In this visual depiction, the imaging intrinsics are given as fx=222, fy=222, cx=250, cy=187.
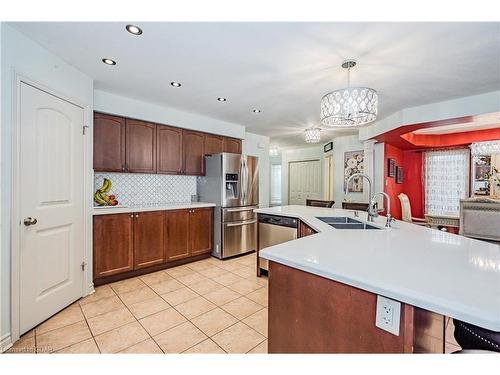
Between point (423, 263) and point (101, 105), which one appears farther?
point (101, 105)

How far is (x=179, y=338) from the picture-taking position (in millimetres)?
1762

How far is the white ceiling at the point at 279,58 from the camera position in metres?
1.68

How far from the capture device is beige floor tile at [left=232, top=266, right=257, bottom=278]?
3.03 meters

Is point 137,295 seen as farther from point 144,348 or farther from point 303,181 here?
point 303,181

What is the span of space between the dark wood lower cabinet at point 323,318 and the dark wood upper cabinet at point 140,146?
2675 mm

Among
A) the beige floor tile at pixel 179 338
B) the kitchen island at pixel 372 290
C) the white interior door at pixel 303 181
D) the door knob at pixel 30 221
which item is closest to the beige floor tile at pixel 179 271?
the beige floor tile at pixel 179 338

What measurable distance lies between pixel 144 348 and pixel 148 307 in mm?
611

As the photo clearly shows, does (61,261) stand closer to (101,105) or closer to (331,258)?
(101,105)

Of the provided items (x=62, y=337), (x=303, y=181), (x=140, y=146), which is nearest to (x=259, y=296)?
(x=62, y=337)

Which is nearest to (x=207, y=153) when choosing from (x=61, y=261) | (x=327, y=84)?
(x=327, y=84)

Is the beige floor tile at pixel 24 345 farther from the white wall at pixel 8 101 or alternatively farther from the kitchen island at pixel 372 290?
the kitchen island at pixel 372 290

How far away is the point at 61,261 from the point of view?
84.2 inches

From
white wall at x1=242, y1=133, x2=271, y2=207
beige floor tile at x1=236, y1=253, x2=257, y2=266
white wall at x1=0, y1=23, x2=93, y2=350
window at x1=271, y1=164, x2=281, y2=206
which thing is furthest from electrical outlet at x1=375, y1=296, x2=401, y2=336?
window at x1=271, y1=164, x2=281, y2=206
